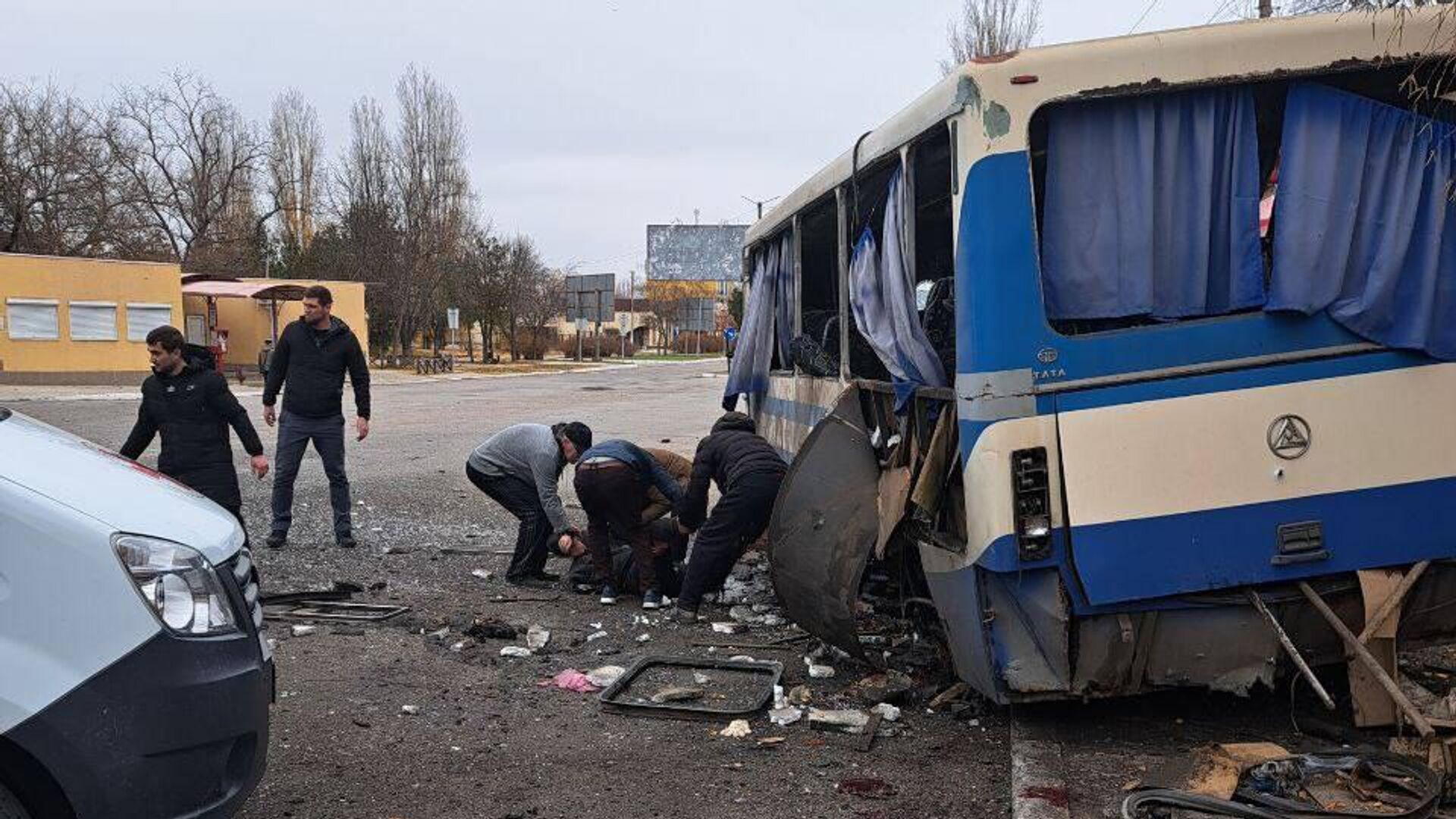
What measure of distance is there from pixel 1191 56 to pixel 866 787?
9.67ft

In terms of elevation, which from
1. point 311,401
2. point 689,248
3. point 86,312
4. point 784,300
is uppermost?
point 689,248

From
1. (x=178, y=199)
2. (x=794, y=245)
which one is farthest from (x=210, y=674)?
(x=178, y=199)

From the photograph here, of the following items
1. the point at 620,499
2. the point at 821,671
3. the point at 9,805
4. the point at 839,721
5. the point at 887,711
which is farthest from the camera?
the point at 620,499

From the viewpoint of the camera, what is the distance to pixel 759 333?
350 inches

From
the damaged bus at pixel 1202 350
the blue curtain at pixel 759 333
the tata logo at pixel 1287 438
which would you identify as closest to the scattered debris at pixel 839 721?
the damaged bus at pixel 1202 350

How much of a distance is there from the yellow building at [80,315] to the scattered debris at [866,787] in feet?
103

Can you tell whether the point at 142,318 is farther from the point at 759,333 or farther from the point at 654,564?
the point at 654,564

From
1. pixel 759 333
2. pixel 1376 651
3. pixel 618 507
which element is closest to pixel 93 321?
pixel 759 333

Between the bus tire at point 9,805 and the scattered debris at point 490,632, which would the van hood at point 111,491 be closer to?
the bus tire at point 9,805

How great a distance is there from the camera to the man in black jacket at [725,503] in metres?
6.64

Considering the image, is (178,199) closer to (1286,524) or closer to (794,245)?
(794,245)

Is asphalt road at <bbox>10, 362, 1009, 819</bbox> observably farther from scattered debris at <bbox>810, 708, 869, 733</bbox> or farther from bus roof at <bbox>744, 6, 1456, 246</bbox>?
bus roof at <bbox>744, 6, 1456, 246</bbox>

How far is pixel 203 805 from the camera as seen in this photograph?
3.13 m

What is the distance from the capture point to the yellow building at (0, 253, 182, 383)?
1177 inches
